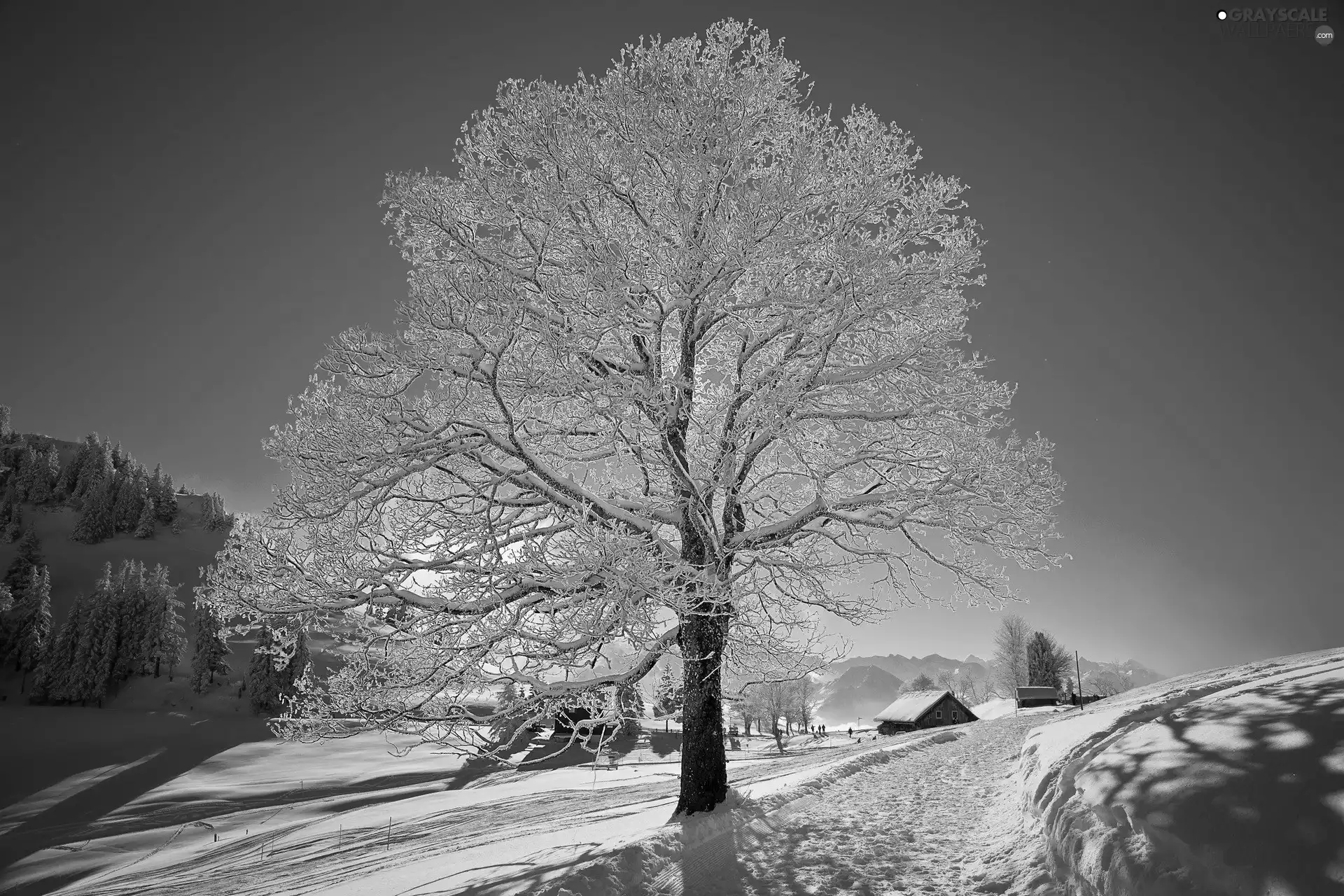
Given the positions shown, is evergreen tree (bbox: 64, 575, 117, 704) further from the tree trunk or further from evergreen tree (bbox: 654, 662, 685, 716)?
the tree trunk

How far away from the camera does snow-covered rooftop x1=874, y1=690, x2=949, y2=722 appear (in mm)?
57750

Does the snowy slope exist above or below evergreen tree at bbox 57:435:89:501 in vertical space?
below

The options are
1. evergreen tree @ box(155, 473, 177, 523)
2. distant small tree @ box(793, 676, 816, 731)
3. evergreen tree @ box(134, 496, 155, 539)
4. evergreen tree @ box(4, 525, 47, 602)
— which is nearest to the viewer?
distant small tree @ box(793, 676, 816, 731)

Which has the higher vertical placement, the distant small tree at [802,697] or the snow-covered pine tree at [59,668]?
the snow-covered pine tree at [59,668]

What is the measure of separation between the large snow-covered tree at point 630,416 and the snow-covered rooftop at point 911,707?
56321 millimetres

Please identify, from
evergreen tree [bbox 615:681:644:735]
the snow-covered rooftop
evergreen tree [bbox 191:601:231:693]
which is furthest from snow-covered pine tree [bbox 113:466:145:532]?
evergreen tree [bbox 615:681:644:735]

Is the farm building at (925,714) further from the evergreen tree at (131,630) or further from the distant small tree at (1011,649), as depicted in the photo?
the evergreen tree at (131,630)

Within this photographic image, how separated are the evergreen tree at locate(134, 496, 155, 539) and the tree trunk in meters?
174

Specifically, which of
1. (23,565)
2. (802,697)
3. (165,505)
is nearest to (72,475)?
(165,505)

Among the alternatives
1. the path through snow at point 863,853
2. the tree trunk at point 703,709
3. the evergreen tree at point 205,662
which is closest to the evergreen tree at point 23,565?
the evergreen tree at point 205,662

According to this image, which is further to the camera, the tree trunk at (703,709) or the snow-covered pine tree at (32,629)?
the snow-covered pine tree at (32,629)

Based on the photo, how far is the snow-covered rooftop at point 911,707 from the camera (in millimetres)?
57750

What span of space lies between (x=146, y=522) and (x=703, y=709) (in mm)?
176090

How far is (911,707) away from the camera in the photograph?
60.4 meters
